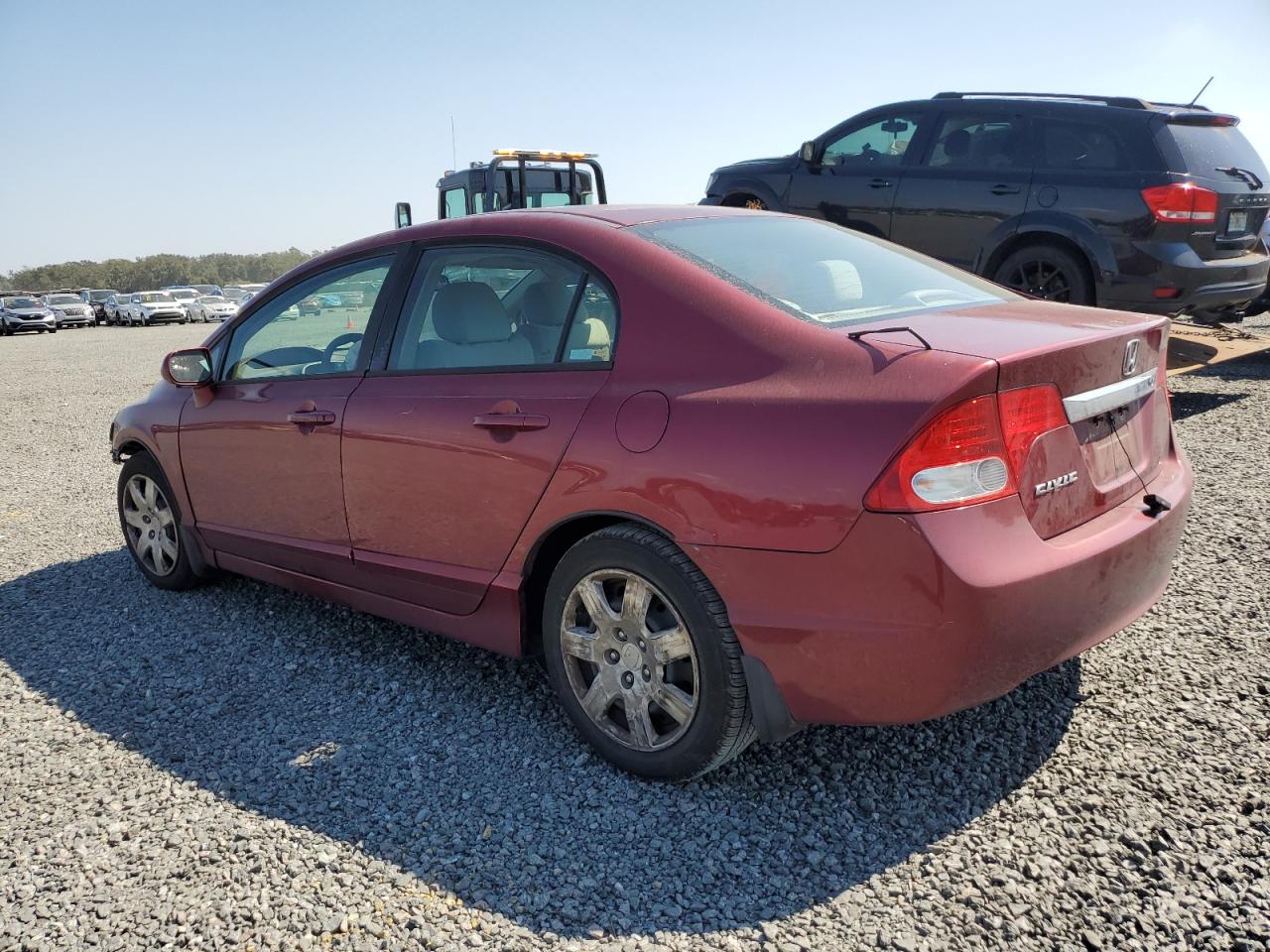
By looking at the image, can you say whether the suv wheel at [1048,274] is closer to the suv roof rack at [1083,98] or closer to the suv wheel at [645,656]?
the suv roof rack at [1083,98]

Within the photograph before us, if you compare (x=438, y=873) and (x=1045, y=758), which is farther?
(x=1045, y=758)

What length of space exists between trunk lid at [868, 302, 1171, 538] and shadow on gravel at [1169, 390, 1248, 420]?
544cm

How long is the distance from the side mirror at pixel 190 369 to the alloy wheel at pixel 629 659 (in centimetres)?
224

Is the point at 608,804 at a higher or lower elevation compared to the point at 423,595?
lower

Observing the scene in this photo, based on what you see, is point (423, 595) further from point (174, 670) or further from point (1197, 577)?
point (1197, 577)

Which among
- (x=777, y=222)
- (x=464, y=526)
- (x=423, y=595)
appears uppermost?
(x=777, y=222)

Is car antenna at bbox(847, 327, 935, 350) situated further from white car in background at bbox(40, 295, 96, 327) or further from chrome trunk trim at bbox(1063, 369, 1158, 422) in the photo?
white car in background at bbox(40, 295, 96, 327)

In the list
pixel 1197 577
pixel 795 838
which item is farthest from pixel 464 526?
pixel 1197 577

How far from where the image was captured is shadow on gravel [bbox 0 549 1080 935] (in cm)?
235

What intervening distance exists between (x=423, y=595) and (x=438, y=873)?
3.46 feet

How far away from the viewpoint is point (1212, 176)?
673cm

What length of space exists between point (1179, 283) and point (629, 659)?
5.68 m

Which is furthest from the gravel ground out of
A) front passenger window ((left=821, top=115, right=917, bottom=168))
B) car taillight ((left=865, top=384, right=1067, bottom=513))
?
front passenger window ((left=821, top=115, right=917, bottom=168))

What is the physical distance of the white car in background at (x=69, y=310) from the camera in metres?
40.7
